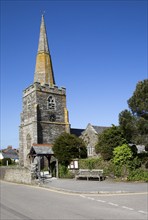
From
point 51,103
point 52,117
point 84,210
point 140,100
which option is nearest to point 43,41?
point 51,103

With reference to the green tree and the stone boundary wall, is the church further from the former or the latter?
the green tree

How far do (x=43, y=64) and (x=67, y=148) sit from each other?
20054 millimetres

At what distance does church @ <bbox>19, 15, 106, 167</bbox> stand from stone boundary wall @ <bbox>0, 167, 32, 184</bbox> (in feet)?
30.3

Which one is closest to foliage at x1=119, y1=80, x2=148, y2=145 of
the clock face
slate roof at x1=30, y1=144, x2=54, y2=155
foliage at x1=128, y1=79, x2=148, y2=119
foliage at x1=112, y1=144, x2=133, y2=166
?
foliage at x1=128, y1=79, x2=148, y2=119

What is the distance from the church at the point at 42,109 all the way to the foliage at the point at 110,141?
446 inches

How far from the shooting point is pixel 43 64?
45438mm

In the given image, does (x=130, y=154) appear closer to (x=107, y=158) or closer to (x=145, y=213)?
(x=107, y=158)

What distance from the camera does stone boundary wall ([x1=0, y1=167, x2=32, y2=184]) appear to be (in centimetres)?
2522

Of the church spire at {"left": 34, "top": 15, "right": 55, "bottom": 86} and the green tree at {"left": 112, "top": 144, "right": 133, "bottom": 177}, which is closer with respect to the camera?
the green tree at {"left": 112, "top": 144, "right": 133, "bottom": 177}

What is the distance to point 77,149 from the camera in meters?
31.4

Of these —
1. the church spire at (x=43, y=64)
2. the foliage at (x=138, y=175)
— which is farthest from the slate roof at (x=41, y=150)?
the church spire at (x=43, y=64)

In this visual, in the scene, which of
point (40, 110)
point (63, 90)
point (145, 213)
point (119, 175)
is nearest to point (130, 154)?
point (119, 175)

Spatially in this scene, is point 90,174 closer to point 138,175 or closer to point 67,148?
point 138,175

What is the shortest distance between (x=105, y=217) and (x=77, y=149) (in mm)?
21917
